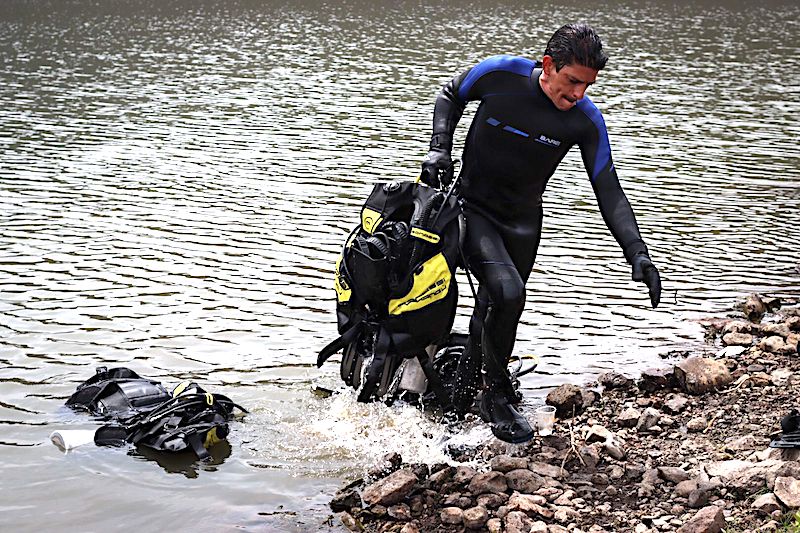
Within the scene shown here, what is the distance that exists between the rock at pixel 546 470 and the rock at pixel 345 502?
1.11m

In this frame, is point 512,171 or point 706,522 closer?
point 706,522

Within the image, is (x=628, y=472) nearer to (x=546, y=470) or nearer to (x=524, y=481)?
(x=546, y=470)

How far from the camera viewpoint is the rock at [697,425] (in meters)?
7.39

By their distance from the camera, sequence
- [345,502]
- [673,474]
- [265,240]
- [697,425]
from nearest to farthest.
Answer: [673,474], [345,502], [697,425], [265,240]

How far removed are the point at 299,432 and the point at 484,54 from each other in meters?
27.2

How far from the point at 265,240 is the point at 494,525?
7318mm

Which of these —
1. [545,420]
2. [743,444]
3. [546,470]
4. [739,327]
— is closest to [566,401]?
[545,420]

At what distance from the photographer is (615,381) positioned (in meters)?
8.56

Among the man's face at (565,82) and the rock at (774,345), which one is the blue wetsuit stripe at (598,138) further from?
the rock at (774,345)

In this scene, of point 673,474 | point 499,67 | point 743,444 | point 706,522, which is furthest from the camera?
point 499,67

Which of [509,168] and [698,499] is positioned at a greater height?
[509,168]

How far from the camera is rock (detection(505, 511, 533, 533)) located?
5.98 meters

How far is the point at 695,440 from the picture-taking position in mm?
7203

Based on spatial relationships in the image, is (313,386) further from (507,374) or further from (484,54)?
(484,54)
